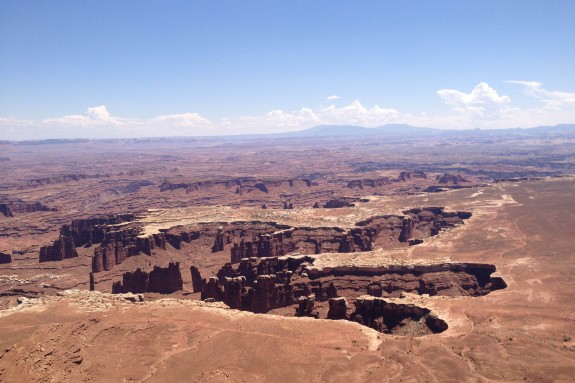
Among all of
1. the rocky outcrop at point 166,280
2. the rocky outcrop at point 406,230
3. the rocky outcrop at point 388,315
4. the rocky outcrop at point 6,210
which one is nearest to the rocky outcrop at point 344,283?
the rocky outcrop at point 388,315

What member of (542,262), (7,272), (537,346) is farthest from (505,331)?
(7,272)

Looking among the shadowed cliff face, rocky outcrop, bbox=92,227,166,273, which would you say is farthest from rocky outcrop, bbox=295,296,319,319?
rocky outcrop, bbox=92,227,166,273

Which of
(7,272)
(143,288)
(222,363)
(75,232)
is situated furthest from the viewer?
(75,232)

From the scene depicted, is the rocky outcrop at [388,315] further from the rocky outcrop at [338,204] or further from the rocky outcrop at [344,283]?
the rocky outcrop at [338,204]

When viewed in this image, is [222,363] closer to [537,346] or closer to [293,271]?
[537,346]

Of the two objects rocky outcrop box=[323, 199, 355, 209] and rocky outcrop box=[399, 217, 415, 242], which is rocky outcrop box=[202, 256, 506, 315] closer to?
rocky outcrop box=[399, 217, 415, 242]

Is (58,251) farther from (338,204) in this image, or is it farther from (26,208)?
(26,208)
